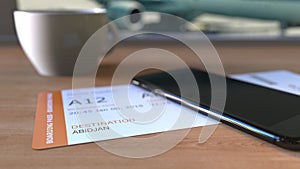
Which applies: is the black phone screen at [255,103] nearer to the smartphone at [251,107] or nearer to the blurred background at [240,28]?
the smartphone at [251,107]

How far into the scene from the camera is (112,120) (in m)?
0.34

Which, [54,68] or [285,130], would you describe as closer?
[285,130]

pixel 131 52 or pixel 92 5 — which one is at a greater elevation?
pixel 92 5

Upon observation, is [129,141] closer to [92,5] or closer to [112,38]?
[112,38]

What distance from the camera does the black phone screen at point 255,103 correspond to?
11.5 inches

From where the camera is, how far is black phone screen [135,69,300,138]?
29cm

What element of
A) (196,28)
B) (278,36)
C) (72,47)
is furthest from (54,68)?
(278,36)

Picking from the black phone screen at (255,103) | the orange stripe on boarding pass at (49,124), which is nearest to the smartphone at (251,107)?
the black phone screen at (255,103)

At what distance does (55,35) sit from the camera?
50 centimetres

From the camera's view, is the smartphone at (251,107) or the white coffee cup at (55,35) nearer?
the smartphone at (251,107)

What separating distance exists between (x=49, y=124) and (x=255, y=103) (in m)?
0.22

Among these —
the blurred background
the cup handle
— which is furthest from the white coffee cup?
the blurred background

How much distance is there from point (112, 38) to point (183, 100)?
0.83 ft

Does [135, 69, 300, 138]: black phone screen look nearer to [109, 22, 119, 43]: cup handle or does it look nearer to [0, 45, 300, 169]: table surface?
[0, 45, 300, 169]: table surface
